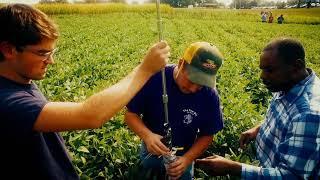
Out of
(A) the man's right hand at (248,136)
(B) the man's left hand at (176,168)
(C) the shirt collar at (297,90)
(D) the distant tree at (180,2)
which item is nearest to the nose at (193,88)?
(B) the man's left hand at (176,168)

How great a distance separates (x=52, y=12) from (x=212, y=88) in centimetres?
5258

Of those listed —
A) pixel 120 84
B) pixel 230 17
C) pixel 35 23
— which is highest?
pixel 35 23

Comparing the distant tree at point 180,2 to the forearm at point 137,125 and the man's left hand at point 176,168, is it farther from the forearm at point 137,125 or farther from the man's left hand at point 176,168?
the man's left hand at point 176,168

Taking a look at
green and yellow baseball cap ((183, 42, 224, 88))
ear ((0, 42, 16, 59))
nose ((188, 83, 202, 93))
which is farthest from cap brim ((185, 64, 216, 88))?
ear ((0, 42, 16, 59))

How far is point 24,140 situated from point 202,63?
1.54 metres

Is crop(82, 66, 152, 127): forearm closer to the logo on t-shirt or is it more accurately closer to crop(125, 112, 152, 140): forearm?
crop(125, 112, 152, 140): forearm

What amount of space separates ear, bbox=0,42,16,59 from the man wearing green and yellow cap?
136 centimetres

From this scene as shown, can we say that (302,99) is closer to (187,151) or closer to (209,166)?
(209,166)

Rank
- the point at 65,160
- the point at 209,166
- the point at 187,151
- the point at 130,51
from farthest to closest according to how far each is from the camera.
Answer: the point at 130,51 < the point at 187,151 < the point at 209,166 < the point at 65,160

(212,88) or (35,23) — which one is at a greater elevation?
(35,23)

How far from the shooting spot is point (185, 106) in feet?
10.2

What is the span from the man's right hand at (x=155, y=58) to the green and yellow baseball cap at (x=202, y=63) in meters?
0.91

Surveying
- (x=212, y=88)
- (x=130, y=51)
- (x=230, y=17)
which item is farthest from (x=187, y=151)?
(x=230, y=17)

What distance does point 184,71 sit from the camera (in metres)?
2.93
